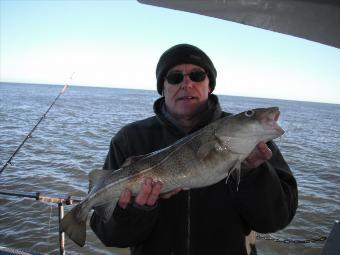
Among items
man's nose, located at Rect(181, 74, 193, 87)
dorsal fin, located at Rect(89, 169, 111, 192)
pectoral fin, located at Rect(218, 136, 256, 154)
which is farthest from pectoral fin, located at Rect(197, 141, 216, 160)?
dorsal fin, located at Rect(89, 169, 111, 192)

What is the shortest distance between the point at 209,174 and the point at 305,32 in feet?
6.44

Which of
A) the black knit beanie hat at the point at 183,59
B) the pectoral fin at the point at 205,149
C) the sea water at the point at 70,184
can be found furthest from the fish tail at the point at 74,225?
the sea water at the point at 70,184

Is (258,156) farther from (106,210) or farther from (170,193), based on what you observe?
(106,210)

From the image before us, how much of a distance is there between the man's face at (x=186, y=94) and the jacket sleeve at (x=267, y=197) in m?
0.97

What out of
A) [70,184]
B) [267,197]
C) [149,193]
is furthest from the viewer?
[70,184]

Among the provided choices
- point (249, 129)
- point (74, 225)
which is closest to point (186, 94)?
point (249, 129)

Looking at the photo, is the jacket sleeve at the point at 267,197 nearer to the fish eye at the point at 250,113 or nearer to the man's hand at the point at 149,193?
the fish eye at the point at 250,113

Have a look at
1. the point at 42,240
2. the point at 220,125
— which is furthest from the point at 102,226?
the point at 42,240

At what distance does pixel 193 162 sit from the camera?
10.4 feet

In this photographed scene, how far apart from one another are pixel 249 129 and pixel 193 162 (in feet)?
1.93

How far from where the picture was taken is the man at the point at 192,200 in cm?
316

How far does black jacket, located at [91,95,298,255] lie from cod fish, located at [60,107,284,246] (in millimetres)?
203

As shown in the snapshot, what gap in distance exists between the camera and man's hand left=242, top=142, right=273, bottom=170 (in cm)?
293

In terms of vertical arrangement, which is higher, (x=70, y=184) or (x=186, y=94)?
(x=186, y=94)
